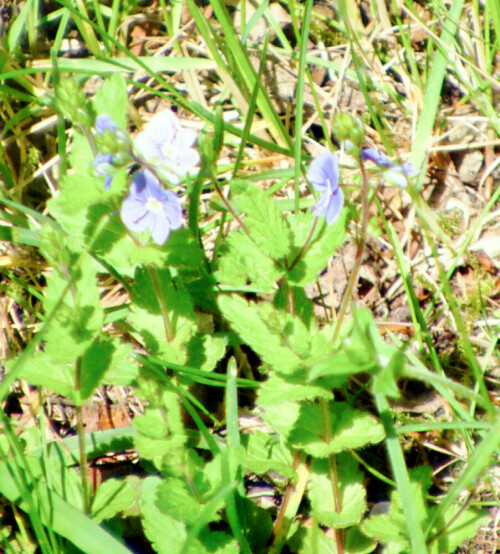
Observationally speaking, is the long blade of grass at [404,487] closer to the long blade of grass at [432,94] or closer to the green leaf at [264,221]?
the green leaf at [264,221]

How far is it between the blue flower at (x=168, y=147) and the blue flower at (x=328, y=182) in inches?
15.4

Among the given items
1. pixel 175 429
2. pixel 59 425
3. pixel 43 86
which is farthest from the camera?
pixel 43 86

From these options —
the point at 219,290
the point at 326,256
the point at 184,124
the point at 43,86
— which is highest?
the point at 43,86

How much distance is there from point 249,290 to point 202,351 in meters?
0.32

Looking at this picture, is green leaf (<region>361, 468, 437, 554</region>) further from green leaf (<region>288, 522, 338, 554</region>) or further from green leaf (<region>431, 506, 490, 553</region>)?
green leaf (<region>288, 522, 338, 554</region>)

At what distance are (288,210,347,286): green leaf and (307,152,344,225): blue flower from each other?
0.23 m

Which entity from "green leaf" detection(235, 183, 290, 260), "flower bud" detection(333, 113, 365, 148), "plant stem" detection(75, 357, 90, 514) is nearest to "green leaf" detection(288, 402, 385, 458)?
"green leaf" detection(235, 183, 290, 260)

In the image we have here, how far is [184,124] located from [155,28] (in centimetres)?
66

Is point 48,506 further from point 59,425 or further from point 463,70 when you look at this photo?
point 463,70

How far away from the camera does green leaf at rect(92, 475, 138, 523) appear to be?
2449mm

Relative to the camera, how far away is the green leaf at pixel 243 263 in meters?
2.35

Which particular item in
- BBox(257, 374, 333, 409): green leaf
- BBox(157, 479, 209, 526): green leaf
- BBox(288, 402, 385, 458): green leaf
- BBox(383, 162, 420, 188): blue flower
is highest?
BBox(383, 162, 420, 188): blue flower

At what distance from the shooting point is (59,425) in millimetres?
3029

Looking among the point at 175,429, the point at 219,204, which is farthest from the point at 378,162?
the point at 175,429
